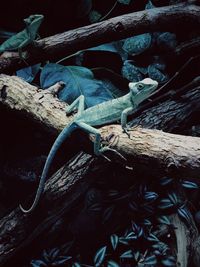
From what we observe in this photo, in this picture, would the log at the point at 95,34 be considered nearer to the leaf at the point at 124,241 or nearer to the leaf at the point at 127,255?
the leaf at the point at 124,241

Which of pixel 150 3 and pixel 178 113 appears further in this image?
pixel 150 3

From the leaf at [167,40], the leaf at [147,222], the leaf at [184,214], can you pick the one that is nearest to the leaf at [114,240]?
the leaf at [147,222]

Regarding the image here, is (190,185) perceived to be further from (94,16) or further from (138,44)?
(94,16)

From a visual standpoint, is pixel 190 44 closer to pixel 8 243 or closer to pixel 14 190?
pixel 14 190

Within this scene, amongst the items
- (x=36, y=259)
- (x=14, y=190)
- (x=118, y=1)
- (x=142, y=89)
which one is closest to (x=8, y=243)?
(x=36, y=259)

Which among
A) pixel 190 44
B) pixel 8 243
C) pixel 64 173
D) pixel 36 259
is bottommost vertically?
pixel 36 259

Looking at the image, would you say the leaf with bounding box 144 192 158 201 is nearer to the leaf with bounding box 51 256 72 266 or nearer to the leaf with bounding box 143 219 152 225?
the leaf with bounding box 143 219 152 225

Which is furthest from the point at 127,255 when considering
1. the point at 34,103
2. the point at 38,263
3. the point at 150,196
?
the point at 34,103

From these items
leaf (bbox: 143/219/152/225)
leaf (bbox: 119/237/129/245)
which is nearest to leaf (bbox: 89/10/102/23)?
leaf (bbox: 143/219/152/225)
